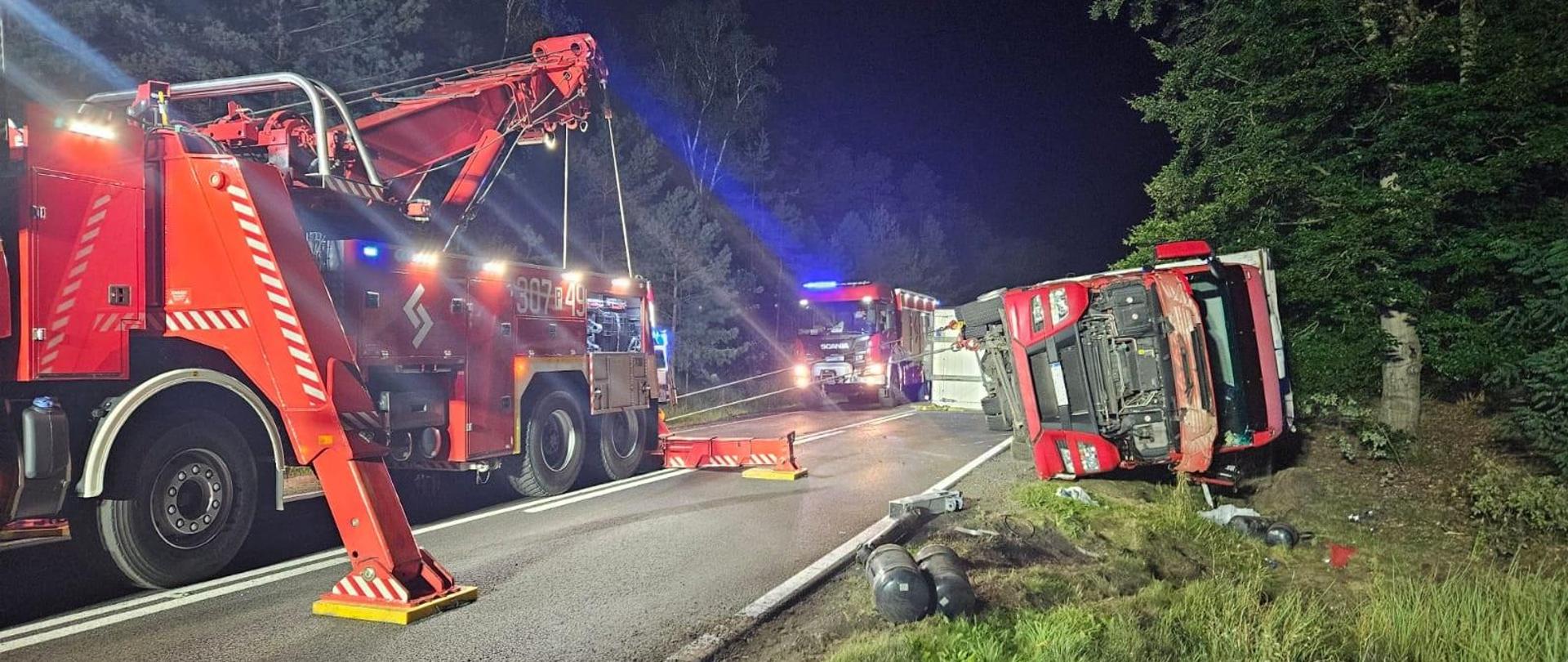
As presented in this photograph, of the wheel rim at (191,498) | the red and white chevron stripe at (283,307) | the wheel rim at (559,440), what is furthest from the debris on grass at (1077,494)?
the wheel rim at (191,498)

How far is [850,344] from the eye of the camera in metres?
24.9

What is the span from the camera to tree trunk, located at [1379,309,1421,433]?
438 inches

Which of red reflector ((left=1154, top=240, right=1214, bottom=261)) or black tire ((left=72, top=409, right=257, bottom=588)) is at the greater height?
red reflector ((left=1154, top=240, right=1214, bottom=261))

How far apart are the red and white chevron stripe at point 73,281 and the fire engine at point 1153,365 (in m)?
7.55

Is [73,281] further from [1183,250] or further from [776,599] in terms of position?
[1183,250]

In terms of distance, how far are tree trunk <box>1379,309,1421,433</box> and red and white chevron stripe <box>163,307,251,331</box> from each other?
1173 centimetres

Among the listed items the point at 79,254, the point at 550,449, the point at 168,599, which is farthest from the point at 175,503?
the point at 550,449

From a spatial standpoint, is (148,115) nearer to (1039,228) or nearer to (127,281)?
(127,281)

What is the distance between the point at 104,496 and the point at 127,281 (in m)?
1.40

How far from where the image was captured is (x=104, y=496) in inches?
222

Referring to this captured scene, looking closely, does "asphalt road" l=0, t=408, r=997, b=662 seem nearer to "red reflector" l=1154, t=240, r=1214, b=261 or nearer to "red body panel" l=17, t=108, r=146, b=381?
"red body panel" l=17, t=108, r=146, b=381

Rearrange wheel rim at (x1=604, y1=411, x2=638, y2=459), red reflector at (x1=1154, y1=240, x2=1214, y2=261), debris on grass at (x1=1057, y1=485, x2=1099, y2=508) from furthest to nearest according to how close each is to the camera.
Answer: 1. wheel rim at (x1=604, y1=411, x2=638, y2=459)
2. red reflector at (x1=1154, y1=240, x2=1214, y2=261)
3. debris on grass at (x1=1057, y1=485, x2=1099, y2=508)

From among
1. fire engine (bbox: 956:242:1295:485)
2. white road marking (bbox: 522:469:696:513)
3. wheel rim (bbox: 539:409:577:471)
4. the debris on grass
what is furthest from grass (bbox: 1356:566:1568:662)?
wheel rim (bbox: 539:409:577:471)

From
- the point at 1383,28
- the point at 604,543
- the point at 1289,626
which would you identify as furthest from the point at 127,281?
the point at 1383,28
